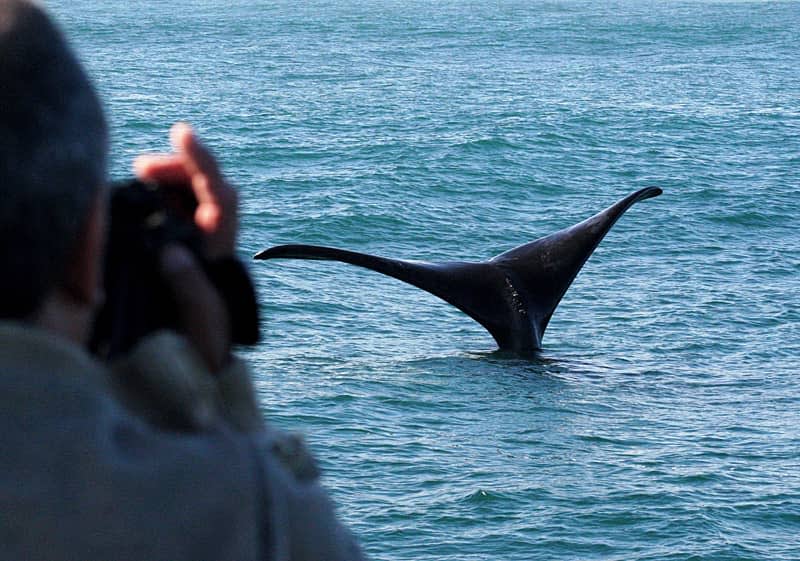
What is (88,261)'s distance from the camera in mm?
1131

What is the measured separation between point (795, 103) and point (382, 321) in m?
25.1

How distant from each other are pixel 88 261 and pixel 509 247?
20582 mm

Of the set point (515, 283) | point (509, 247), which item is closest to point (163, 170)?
point (515, 283)

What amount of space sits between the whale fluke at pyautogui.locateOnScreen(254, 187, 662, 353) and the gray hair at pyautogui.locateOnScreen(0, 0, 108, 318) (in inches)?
536

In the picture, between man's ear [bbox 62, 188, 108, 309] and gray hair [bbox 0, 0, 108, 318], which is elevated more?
gray hair [bbox 0, 0, 108, 318]

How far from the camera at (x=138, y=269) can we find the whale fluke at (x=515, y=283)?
44.1ft

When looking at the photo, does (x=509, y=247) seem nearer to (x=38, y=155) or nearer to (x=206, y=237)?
(x=206, y=237)

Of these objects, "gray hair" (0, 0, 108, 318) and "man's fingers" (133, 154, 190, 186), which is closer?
"gray hair" (0, 0, 108, 318)

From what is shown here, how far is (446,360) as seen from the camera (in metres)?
14.7

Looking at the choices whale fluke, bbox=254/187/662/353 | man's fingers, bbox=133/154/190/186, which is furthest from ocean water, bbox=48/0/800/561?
man's fingers, bbox=133/154/190/186

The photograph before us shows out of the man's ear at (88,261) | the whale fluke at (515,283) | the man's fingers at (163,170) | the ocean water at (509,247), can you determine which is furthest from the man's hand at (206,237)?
the whale fluke at (515,283)

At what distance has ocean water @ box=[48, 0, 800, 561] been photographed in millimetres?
10812

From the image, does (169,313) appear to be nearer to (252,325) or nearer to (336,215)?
(252,325)

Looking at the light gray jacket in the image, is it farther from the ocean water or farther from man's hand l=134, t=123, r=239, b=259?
the ocean water
